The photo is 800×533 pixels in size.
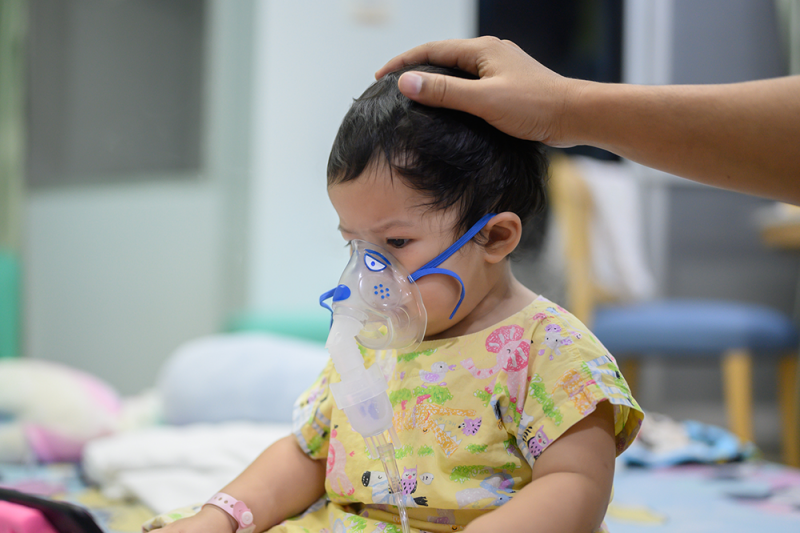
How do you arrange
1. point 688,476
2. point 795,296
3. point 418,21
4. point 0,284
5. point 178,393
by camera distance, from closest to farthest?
point 688,476 → point 178,393 → point 0,284 → point 418,21 → point 795,296

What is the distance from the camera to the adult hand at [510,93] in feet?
2.17

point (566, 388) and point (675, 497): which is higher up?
point (566, 388)

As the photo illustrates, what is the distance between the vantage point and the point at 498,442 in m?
0.68

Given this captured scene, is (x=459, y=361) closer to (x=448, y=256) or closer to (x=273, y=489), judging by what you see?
(x=448, y=256)

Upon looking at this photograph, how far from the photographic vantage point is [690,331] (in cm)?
235

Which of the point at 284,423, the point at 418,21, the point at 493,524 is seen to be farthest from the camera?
the point at 418,21

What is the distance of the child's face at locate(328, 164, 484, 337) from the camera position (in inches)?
27.1

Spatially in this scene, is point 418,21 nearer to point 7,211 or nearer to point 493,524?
point 7,211

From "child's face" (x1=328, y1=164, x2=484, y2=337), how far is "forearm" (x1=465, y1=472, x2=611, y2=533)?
21 centimetres

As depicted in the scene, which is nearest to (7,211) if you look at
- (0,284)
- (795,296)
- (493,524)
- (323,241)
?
(0,284)

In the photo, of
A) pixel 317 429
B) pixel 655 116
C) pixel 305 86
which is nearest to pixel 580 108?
pixel 655 116

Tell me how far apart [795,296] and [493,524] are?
11.6ft

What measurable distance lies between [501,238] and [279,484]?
0.40 metres

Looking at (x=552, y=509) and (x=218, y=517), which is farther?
(x=218, y=517)
